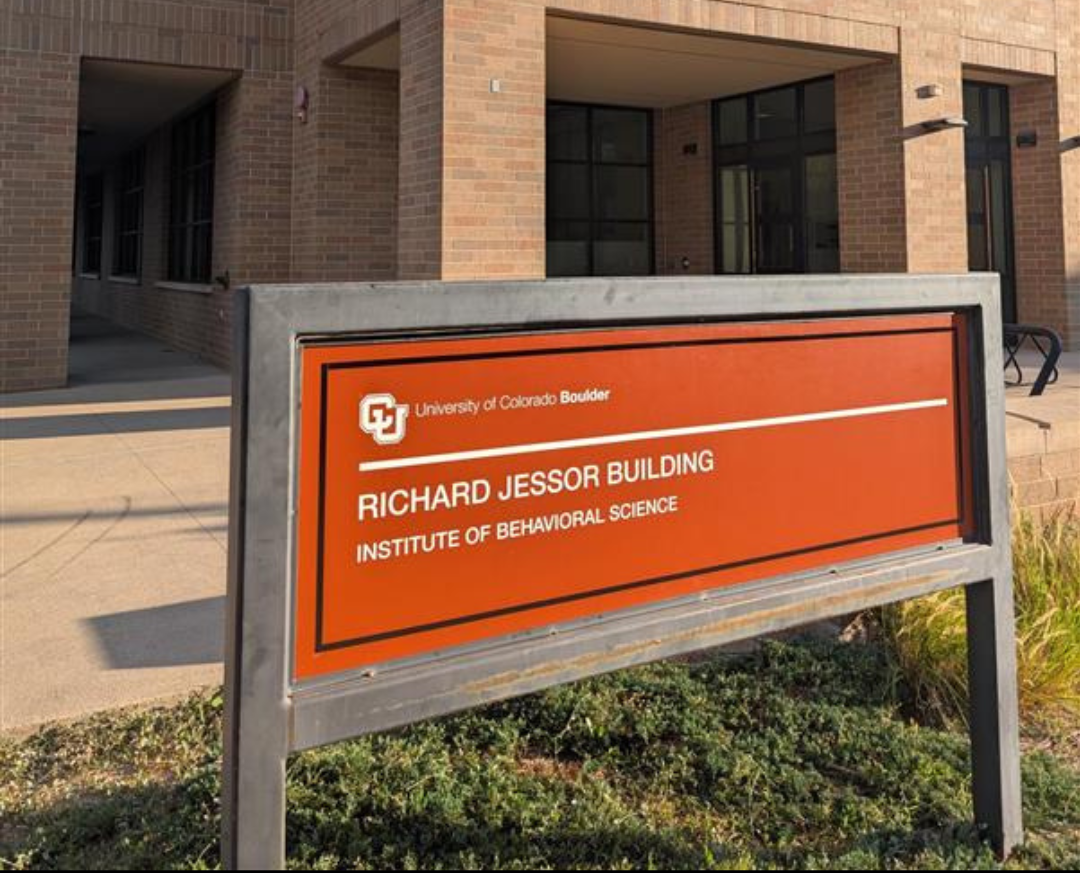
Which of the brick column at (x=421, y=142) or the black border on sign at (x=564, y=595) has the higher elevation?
the brick column at (x=421, y=142)

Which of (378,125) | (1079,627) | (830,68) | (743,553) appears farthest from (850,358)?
(830,68)

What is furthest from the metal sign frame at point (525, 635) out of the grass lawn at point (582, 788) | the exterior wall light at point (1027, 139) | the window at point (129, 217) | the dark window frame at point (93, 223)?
the dark window frame at point (93, 223)

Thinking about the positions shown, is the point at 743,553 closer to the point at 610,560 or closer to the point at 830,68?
the point at 610,560

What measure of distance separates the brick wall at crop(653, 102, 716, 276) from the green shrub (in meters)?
12.3

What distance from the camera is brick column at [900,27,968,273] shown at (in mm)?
12242

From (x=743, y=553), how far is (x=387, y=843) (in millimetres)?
1388

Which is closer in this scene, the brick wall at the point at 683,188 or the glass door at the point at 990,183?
the glass door at the point at 990,183

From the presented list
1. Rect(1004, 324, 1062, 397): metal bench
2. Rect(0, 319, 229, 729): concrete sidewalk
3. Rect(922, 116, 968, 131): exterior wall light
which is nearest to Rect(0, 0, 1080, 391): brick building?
Rect(922, 116, 968, 131): exterior wall light

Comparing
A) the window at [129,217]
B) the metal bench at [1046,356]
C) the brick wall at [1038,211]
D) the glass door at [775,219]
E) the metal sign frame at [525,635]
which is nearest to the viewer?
the metal sign frame at [525,635]

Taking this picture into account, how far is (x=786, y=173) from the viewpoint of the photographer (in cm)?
1573

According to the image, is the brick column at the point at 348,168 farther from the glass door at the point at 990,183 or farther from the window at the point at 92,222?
the window at the point at 92,222

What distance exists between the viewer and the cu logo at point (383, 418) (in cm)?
216

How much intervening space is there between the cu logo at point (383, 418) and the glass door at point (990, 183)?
16421mm

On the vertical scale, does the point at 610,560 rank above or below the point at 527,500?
below
